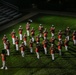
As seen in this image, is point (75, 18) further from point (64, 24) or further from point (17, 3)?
point (17, 3)

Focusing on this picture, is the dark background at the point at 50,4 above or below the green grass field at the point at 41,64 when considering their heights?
above

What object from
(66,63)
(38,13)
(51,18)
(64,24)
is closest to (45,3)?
(38,13)

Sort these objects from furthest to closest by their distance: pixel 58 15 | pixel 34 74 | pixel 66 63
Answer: pixel 58 15 < pixel 66 63 < pixel 34 74

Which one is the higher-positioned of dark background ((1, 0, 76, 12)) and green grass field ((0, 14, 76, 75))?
dark background ((1, 0, 76, 12))

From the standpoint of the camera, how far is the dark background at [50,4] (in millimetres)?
36656

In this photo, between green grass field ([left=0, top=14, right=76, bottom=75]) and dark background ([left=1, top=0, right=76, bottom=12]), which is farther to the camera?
dark background ([left=1, top=0, right=76, bottom=12])

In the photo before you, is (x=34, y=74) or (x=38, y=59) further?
(x=38, y=59)

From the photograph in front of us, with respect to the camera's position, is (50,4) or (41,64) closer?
(41,64)

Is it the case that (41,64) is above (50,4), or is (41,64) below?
below

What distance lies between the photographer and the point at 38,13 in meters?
35.9

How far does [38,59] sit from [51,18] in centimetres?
1318

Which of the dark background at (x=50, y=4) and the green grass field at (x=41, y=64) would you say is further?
the dark background at (x=50, y=4)

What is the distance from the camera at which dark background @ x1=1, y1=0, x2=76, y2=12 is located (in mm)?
36656

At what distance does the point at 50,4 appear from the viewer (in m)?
37.2
